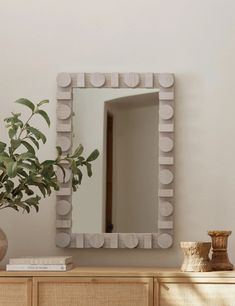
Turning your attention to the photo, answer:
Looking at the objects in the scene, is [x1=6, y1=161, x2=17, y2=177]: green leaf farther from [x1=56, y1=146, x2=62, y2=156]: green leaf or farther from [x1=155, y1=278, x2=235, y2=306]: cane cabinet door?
[x1=155, y1=278, x2=235, y2=306]: cane cabinet door

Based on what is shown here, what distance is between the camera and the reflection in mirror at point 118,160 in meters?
3.90

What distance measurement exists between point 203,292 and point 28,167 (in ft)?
3.45

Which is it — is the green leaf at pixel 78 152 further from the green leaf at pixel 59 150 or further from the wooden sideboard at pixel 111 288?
the wooden sideboard at pixel 111 288

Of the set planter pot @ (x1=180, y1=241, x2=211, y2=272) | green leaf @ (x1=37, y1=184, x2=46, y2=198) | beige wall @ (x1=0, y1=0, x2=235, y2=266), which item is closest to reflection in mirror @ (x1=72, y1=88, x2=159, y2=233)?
beige wall @ (x1=0, y1=0, x2=235, y2=266)

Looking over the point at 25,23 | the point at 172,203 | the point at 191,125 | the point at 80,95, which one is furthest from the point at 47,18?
the point at 172,203

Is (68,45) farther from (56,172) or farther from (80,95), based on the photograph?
(56,172)

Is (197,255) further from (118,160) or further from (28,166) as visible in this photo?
(28,166)

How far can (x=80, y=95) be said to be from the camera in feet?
13.0

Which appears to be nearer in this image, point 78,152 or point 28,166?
point 28,166

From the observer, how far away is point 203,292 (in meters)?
3.42

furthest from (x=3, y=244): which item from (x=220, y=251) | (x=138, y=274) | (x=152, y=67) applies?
(x=152, y=67)

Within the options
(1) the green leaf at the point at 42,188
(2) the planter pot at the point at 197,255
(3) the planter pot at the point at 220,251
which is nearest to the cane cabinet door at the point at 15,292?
(1) the green leaf at the point at 42,188

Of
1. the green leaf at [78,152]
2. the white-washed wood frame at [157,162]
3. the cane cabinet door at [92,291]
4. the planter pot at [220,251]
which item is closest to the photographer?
the cane cabinet door at [92,291]

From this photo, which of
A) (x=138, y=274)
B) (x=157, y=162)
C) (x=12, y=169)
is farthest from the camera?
(x=157, y=162)
